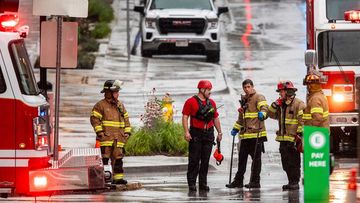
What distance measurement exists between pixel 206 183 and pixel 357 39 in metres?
5.13

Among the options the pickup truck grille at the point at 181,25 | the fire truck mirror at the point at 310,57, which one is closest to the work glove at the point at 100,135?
the fire truck mirror at the point at 310,57

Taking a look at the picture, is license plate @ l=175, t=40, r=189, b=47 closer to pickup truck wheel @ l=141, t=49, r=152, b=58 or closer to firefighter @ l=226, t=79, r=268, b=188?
pickup truck wheel @ l=141, t=49, r=152, b=58

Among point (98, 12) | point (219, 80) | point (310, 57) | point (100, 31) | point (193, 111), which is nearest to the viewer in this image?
point (193, 111)

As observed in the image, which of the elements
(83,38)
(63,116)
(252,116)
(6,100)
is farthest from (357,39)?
(83,38)

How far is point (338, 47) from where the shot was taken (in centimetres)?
2239

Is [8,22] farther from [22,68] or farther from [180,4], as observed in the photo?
[180,4]

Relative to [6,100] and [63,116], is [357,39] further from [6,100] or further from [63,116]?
[6,100]

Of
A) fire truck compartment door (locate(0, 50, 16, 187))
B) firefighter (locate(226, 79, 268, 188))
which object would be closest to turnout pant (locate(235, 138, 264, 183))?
firefighter (locate(226, 79, 268, 188))

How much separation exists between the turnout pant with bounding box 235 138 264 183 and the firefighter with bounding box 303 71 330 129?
87cm

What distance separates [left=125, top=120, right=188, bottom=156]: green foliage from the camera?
72.6 ft

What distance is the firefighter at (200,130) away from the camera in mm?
18453

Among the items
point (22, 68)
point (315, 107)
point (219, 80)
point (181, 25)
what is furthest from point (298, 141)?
point (181, 25)

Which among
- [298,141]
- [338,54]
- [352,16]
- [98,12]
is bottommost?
[298,141]

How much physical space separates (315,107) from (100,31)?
63.6 ft
